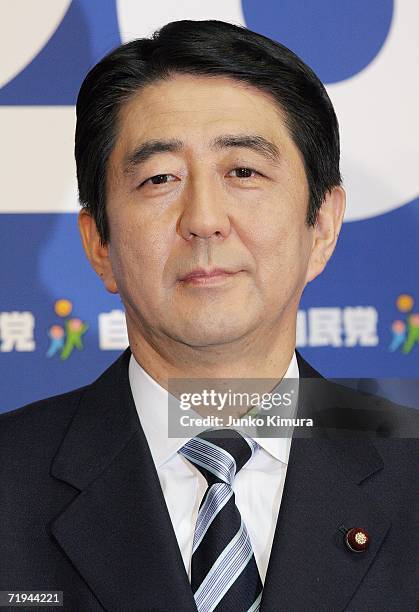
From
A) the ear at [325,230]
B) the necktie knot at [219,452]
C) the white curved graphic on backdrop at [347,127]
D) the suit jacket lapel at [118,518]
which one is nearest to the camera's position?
the suit jacket lapel at [118,518]

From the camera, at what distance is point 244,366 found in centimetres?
196

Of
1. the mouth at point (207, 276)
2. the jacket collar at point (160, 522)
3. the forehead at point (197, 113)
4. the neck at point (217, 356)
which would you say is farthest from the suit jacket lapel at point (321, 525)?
the forehead at point (197, 113)

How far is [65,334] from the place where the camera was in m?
2.30

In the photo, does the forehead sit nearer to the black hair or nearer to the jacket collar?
the black hair

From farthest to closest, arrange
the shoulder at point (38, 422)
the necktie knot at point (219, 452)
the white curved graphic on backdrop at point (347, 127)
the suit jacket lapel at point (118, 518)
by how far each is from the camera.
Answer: the white curved graphic on backdrop at point (347, 127), the shoulder at point (38, 422), the necktie knot at point (219, 452), the suit jacket lapel at point (118, 518)

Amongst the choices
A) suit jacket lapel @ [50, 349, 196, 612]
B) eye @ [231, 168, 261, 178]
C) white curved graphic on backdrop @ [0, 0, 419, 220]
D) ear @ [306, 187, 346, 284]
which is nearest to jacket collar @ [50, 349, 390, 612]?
suit jacket lapel @ [50, 349, 196, 612]

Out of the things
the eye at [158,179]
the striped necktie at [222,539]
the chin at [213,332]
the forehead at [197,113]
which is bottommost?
the striped necktie at [222,539]

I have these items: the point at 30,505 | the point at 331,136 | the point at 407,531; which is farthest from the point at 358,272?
the point at 30,505

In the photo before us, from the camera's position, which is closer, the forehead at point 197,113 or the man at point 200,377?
the man at point 200,377

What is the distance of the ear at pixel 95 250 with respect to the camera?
204 centimetres

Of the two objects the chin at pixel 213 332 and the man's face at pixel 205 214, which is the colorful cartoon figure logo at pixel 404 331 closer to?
the man's face at pixel 205 214

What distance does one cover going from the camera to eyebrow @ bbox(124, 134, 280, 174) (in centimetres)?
188

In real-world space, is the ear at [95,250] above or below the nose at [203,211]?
below

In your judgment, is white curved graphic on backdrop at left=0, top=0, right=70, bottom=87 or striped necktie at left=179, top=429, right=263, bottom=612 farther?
white curved graphic on backdrop at left=0, top=0, right=70, bottom=87
